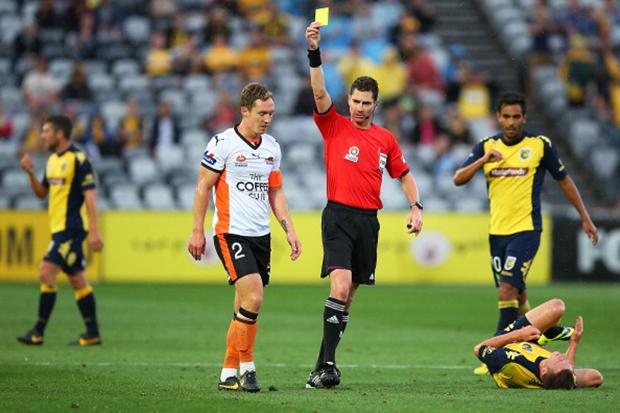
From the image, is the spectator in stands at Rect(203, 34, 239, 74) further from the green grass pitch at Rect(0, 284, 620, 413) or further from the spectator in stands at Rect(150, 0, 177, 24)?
the green grass pitch at Rect(0, 284, 620, 413)

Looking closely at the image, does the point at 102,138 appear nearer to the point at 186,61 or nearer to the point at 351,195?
the point at 186,61

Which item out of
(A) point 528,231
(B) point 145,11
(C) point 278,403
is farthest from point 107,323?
(B) point 145,11

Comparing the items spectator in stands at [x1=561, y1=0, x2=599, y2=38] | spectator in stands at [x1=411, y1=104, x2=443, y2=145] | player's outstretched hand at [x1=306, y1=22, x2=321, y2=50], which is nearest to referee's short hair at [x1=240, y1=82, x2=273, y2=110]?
player's outstretched hand at [x1=306, y1=22, x2=321, y2=50]

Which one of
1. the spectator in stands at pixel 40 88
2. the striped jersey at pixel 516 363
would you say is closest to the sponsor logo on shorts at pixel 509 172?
the striped jersey at pixel 516 363

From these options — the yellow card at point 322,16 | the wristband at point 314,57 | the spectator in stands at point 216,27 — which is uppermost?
the spectator in stands at point 216,27

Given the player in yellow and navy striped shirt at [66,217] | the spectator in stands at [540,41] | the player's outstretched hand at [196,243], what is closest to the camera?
the player's outstretched hand at [196,243]

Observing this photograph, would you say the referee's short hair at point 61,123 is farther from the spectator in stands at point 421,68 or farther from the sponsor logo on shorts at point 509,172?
the spectator in stands at point 421,68

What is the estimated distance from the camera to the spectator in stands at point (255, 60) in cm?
2628

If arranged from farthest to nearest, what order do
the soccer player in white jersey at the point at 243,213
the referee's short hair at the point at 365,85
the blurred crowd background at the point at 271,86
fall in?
the blurred crowd background at the point at 271,86 < the referee's short hair at the point at 365,85 < the soccer player in white jersey at the point at 243,213

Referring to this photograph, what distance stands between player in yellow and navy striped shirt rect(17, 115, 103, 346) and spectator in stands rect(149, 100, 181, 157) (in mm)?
10795

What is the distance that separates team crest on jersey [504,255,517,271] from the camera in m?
11.6

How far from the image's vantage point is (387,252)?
23609 mm

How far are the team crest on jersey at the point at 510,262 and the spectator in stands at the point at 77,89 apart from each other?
1516 cm

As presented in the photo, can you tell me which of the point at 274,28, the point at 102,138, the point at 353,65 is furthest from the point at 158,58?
the point at 353,65
